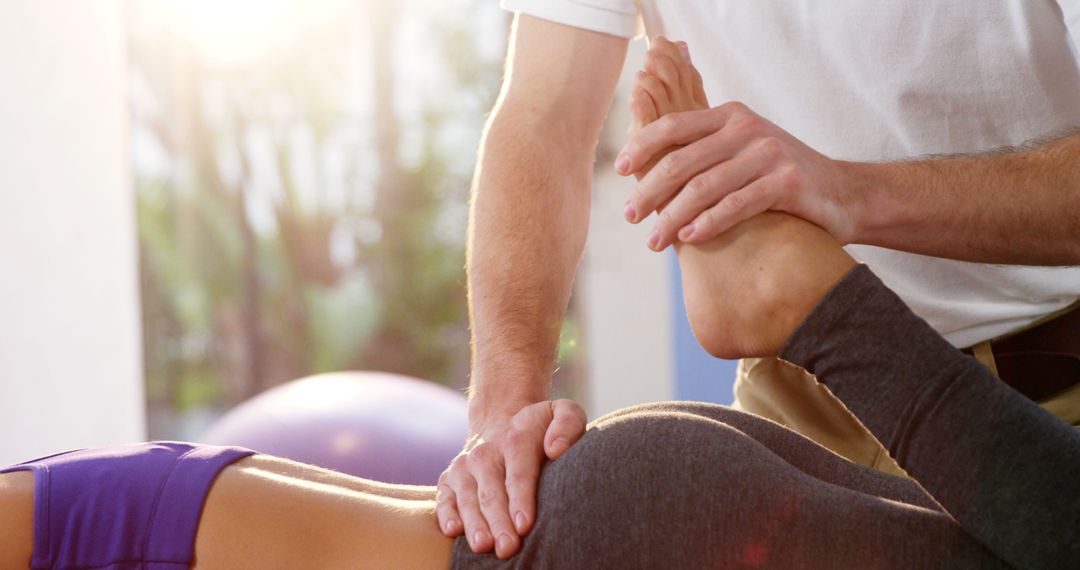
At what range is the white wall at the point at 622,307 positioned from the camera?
4668mm

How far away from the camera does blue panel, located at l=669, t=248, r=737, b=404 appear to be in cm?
338

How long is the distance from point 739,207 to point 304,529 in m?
0.48

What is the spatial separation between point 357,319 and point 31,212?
3.82 metres

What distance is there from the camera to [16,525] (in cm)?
92

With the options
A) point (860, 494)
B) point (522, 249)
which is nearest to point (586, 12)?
point (522, 249)

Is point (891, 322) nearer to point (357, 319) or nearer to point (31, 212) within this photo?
point (31, 212)

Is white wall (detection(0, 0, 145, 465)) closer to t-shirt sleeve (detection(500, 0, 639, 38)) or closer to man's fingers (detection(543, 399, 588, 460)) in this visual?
t-shirt sleeve (detection(500, 0, 639, 38))

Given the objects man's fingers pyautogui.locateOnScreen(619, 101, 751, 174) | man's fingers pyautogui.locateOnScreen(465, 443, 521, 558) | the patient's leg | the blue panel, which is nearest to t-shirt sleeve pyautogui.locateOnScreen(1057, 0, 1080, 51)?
man's fingers pyautogui.locateOnScreen(619, 101, 751, 174)

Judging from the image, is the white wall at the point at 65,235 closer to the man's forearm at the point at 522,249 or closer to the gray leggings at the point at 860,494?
the man's forearm at the point at 522,249

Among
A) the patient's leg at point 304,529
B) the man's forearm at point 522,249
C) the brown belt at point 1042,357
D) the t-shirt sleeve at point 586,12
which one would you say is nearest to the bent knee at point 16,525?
the patient's leg at point 304,529

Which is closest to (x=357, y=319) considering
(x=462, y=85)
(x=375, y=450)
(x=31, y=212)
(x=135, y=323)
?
(x=462, y=85)

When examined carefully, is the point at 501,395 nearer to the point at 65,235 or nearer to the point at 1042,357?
the point at 1042,357

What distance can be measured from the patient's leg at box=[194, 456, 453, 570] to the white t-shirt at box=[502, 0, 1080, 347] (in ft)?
2.77

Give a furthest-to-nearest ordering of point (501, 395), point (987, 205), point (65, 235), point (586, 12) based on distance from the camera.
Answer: point (65, 235)
point (586, 12)
point (501, 395)
point (987, 205)
